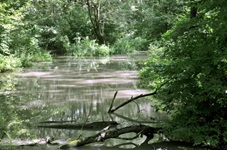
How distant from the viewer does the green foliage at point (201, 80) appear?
405 centimetres

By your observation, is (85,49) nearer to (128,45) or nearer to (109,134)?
(128,45)

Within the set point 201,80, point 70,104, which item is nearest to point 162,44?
point 70,104

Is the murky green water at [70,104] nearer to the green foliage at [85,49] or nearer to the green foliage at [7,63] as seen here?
the green foliage at [7,63]

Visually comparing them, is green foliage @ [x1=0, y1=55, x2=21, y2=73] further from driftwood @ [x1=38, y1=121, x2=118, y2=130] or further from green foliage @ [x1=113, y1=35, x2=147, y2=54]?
green foliage @ [x1=113, y1=35, x2=147, y2=54]

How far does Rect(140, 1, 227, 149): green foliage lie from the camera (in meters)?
4.05

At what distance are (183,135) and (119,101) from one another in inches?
136

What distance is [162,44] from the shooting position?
23.1 ft

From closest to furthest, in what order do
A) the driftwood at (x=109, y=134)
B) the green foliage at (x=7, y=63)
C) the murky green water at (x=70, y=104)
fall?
the driftwood at (x=109, y=134) < the murky green water at (x=70, y=104) < the green foliage at (x=7, y=63)

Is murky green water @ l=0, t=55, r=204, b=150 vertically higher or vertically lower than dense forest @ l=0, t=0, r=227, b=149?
lower

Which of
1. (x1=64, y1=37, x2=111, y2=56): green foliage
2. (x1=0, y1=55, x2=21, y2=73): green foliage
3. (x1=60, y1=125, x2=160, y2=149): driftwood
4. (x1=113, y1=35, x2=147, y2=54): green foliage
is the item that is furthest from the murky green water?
(x1=113, y1=35, x2=147, y2=54): green foliage

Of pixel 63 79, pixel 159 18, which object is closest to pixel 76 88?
pixel 63 79

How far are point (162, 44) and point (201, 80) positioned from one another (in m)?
3.04

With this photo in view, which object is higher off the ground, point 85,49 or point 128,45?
point 128,45

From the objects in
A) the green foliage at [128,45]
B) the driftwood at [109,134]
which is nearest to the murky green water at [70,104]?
the driftwood at [109,134]
